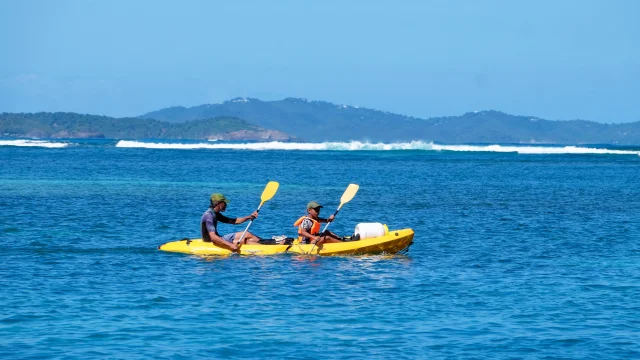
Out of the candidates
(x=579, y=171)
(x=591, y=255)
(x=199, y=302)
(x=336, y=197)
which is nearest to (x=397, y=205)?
(x=336, y=197)

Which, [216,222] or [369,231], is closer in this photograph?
[216,222]

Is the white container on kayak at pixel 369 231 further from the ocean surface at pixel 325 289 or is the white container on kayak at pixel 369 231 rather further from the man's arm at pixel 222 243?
the man's arm at pixel 222 243

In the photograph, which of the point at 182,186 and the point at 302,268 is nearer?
the point at 302,268

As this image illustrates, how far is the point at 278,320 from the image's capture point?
16.6 metres

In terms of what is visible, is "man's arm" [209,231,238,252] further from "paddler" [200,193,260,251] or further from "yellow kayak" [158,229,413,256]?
"yellow kayak" [158,229,413,256]

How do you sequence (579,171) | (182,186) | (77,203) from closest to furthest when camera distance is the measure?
(77,203) → (182,186) → (579,171)

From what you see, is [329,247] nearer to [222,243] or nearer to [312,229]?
[312,229]

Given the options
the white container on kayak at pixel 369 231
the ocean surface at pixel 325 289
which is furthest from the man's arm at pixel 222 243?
the white container on kayak at pixel 369 231

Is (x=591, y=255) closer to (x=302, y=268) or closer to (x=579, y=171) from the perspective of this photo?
(x=302, y=268)

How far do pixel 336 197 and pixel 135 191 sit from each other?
10.2 m

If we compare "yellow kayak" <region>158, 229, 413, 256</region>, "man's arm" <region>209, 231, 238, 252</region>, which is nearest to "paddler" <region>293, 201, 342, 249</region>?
"yellow kayak" <region>158, 229, 413, 256</region>

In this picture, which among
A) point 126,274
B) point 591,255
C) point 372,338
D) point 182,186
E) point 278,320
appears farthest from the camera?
point 182,186

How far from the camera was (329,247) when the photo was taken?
24.0 meters

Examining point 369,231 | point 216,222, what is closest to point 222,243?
point 216,222
